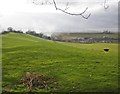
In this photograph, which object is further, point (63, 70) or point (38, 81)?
point (63, 70)

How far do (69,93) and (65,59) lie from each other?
54.6 feet

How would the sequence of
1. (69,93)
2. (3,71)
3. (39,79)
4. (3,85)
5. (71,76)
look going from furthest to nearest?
1. (3,71)
2. (71,76)
3. (39,79)
4. (3,85)
5. (69,93)

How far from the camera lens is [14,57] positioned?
1656 inches

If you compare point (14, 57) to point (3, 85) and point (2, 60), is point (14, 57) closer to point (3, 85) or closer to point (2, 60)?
point (2, 60)

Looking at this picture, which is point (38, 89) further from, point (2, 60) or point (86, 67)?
point (2, 60)

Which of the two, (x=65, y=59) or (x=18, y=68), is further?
(x=65, y=59)

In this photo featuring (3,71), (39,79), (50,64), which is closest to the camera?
(39,79)

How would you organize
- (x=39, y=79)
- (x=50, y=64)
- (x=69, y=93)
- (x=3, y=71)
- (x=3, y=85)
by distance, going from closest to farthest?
(x=69, y=93)
(x=3, y=85)
(x=39, y=79)
(x=3, y=71)
(x=50, y=64)

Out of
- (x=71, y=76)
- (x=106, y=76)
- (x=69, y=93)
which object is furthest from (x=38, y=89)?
(x=106, y=76)

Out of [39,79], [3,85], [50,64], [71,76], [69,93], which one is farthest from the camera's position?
[50,64]

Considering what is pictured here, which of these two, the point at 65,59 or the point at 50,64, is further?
the point at 65,59

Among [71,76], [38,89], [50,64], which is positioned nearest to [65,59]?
[50,64]

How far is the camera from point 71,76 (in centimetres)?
2994

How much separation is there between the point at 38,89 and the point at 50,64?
36.5 ft
